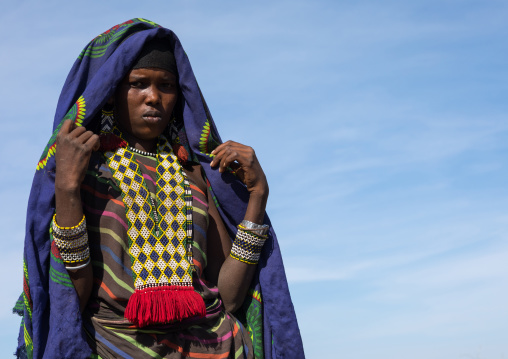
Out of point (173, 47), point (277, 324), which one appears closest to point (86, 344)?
point (277, 324)

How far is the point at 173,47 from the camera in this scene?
4.85 meters

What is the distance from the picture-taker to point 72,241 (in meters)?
4.23

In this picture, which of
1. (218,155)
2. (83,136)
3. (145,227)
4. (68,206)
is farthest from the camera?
(218,155)

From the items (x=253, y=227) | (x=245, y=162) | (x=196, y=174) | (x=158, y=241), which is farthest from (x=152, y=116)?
(x=253, y=227)

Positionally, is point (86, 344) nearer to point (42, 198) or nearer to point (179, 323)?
point (179, 323)

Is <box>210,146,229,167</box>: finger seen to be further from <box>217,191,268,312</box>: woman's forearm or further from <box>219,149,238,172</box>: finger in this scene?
<box>217,191,268,312</box>: woman's forearm

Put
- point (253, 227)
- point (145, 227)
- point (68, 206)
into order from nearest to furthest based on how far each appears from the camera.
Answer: point (68, 206) < point (145, 227) < point (253, 227)

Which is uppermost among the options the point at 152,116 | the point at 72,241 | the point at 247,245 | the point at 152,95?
the point at 152,95

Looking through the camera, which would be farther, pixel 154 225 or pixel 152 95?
pixel 152 95

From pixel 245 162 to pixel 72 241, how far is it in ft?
3.59

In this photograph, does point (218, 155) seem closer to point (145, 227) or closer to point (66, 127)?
point (145, 227)

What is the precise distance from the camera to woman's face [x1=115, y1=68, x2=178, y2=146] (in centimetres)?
470

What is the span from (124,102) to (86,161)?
22.3 inches

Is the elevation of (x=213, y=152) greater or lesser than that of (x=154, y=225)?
greater
